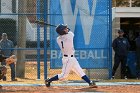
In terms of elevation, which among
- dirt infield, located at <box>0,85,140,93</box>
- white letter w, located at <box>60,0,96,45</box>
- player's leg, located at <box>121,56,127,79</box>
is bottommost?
dirt infield, located at <box>0,85,140,93</box>

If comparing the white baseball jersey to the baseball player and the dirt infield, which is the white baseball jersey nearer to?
the baseball player

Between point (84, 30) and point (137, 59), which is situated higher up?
point (84, 30)

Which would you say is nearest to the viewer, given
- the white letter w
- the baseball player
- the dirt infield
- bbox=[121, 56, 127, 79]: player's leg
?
the dirt infield

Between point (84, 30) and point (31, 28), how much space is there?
407 centimetres

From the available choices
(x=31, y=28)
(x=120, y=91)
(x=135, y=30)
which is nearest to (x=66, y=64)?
(x=120, y=91)

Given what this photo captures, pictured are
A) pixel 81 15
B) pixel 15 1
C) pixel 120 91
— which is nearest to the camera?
pixel 120 91

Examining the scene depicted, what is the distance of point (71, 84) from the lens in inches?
572

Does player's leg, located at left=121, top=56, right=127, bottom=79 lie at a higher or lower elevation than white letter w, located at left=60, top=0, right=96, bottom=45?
lower

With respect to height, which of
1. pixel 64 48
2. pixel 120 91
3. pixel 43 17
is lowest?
pixel 120 91

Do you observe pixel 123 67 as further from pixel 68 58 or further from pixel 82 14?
pixel 68 58

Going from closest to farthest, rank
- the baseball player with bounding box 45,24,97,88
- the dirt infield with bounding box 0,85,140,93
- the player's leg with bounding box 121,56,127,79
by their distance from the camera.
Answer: the dirt infield with bounding box 0,85,140,93 → the baseball player with bounding box 45,24,97,88 → the player's leg with bounding box 121,56,127,79

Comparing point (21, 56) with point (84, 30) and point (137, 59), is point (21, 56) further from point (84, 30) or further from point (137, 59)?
point (137, 59)

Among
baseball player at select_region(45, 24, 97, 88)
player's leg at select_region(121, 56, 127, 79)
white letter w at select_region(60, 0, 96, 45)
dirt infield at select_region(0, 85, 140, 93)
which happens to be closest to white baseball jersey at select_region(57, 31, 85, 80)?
baseball player at select_region(45, 24, 97, 88)

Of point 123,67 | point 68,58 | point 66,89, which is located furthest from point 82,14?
point 66,89
